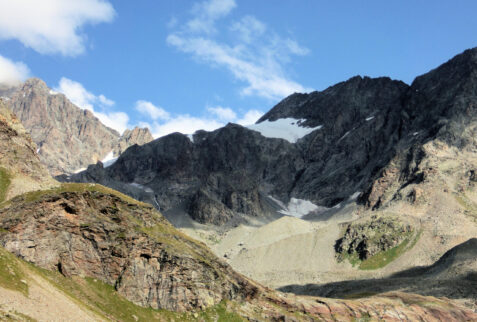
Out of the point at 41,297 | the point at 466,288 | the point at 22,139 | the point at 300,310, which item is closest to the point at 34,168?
the point at 22,139

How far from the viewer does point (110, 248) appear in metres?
60.6

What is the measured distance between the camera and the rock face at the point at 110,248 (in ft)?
187

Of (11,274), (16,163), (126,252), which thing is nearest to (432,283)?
(126,252)

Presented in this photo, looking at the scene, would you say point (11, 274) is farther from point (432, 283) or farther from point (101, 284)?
point (432, 283)

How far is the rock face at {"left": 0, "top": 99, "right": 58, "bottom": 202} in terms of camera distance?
7106 cm

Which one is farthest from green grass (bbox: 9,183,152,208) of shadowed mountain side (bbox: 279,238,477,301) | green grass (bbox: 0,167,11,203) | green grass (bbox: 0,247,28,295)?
shadowed mountain side (bbox: 279,238,477,301)

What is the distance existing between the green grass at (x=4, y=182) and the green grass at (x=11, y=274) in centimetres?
2200

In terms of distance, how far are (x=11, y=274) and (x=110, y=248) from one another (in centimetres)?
1727

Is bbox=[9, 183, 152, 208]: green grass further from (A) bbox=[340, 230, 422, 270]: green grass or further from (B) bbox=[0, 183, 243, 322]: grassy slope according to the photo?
(A) bbox=[340, 230, 422, 270]: green grass

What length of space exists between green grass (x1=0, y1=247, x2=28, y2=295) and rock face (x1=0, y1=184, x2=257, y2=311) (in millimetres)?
8891

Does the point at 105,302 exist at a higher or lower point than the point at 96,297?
lower

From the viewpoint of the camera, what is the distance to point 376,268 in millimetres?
183250

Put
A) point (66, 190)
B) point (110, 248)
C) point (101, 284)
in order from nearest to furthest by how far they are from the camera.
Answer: point (101, 284) < point (110, 248) < point (66, 190)

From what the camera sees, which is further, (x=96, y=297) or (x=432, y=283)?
(x=432, y=283)
